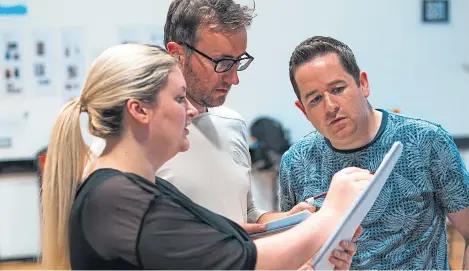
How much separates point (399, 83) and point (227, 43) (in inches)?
146

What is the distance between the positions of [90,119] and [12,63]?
395 cm

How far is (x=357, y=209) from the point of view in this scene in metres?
1.30

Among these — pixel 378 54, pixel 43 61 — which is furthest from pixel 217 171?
pixel 378 54

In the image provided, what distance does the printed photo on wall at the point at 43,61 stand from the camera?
503cm

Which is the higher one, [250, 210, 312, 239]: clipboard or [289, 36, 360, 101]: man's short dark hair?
[289, 36, 360, 101]: man's short dark hair

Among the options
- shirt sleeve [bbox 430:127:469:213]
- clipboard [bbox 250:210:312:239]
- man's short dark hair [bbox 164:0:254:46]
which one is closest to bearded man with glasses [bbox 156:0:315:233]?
man's short dark hair [bbox 164:0:254:46]

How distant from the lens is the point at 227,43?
6.32ft

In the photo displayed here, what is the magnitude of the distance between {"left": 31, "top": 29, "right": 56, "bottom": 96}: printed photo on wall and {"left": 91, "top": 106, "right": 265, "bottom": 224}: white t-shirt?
3.21 metres

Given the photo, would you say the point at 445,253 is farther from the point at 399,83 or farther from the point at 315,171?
the point at 399,83

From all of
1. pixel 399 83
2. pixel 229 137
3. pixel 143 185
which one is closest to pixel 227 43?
pixel 229 137

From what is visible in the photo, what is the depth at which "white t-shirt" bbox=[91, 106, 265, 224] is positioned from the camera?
1925 mm

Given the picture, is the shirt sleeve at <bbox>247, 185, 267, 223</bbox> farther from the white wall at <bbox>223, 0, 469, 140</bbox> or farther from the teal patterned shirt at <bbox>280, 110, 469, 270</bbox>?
the white wall at <bbox>223, 0, 469, 140</bbox>

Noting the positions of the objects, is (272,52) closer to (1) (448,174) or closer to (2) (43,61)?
(2) (43,61)

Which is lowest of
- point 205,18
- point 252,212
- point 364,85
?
point 252,212
